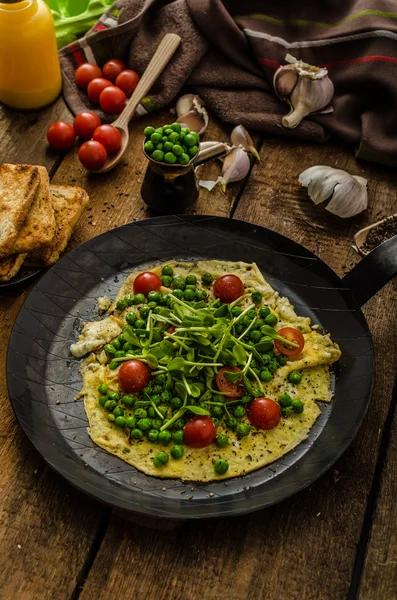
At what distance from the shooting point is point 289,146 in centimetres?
451

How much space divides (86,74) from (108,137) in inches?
27.5

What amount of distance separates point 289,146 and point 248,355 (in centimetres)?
192

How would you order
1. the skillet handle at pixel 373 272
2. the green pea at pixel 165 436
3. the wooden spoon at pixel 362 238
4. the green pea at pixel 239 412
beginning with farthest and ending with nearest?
the wooden spoon at pixel 362 238, the skillet handle at pixel 373 272, the green pea at pixel 239 412, the green pea at pixel 165 436

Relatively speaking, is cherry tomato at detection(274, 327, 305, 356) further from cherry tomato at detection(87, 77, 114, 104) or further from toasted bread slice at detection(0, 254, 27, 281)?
cherry tomato at detection(87, 77, 114, 104)

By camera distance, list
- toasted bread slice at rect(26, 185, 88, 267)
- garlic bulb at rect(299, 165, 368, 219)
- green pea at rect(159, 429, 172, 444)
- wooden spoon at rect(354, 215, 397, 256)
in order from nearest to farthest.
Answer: green pea at rect(159, 429, 172, 444)
toasted bread slice at rect(26, 185, 88, 267)
wooden spoon at rect(354, 215, 397, 256)
garlic bulb at rect(299, 165, 368, 219)

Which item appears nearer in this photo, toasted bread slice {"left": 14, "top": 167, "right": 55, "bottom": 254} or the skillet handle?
the skillet handle

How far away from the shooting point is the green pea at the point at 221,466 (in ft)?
9.04

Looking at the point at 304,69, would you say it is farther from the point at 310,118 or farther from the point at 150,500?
the point at 150,500

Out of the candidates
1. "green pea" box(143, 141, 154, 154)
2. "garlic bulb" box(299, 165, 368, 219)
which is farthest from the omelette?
"garlic bulb" box(299, 165, 368, 219)

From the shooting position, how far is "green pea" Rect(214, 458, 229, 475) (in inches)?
108

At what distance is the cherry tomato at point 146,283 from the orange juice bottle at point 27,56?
5.68 feet

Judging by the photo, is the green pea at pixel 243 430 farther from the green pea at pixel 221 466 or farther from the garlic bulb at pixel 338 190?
the garlic bulb at pixel 338 190

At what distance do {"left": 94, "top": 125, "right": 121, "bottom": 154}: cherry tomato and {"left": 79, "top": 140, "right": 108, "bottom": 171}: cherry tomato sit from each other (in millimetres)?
75

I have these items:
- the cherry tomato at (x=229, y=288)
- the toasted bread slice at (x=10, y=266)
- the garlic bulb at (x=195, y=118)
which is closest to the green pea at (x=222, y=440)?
the cherry tomato at (x=229, y=288)
